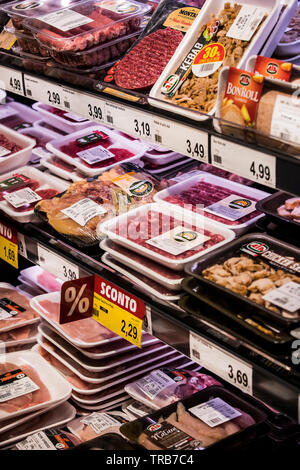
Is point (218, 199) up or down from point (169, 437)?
up

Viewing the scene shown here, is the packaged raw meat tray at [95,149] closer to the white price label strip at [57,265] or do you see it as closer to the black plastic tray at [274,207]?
the white price label strip at [57,265]

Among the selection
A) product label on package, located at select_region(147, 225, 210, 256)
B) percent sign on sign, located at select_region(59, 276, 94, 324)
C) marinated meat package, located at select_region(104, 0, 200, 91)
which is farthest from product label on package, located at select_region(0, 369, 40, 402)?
marinated meat package, located at select_region(104, 0, 200, 91)

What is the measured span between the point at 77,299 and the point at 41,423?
1.51 ft

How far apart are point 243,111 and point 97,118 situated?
582mm

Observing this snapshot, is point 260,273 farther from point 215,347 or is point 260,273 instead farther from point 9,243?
point 9,243

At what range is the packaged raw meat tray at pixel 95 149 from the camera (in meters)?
2.53

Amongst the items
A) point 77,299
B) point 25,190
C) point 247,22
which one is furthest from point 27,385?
point 247,22

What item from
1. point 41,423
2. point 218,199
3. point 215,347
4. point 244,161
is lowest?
point 41,423

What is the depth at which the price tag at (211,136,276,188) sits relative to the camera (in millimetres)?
1449

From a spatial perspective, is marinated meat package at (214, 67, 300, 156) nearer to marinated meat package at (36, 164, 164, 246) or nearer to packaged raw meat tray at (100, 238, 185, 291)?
packaged raw meat tray at (100, 238, 185, 291)

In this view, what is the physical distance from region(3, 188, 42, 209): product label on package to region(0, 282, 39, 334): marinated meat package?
18.9 inches

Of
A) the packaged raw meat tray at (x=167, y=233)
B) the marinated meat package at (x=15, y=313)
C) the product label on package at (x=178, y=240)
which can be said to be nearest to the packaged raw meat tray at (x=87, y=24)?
the packaged raw meat tray at (x=167, y=233)

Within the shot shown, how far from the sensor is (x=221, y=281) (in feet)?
5.34

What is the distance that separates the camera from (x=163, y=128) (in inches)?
68.8
